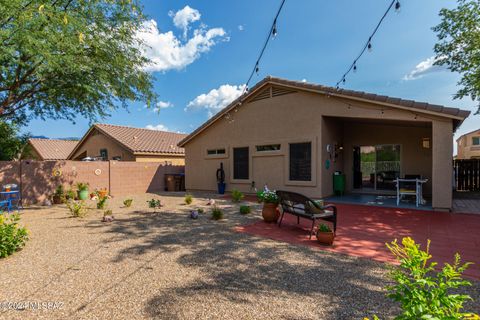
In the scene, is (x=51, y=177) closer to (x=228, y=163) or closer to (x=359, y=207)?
(x=228, y=163)

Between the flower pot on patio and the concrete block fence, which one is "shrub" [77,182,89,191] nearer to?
the concrete block fence

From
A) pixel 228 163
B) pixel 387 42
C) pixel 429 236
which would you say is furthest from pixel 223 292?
pixel 228 163

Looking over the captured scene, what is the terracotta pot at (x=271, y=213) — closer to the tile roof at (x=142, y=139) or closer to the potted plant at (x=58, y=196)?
the potted plant at (x=58, y=196)

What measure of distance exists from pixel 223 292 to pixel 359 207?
23.1 ft

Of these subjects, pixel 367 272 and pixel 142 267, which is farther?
pixel 142 267

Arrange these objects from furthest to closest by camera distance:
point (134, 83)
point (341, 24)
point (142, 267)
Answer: point (134, 83), point (341, 24), point (142, 267)

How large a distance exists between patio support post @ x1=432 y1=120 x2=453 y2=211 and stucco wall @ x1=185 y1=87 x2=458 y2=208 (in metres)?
0.62

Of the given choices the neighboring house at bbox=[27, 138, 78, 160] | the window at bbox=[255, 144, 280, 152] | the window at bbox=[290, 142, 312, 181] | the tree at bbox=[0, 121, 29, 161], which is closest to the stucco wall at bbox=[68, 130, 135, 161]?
the neighboring house at bbox=[27, 138, 78, 160]

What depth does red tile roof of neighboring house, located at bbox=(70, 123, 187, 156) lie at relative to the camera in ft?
59.8

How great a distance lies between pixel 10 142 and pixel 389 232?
66.2 ft

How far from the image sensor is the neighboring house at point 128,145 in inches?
715

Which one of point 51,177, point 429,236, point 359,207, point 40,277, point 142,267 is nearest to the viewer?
point 40,277

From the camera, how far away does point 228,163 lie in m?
13.0

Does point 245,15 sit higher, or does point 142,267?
point 245,15
